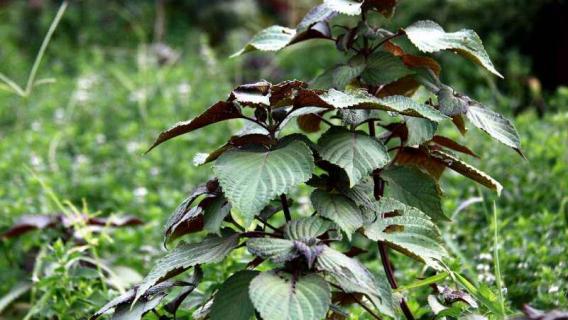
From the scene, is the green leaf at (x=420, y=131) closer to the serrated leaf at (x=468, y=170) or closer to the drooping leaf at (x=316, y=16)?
the serrated leaf at (x=468, y=170)

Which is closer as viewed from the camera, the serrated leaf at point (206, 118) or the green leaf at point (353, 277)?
the green leaf at point (353, 277)

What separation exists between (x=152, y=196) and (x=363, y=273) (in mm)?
1821

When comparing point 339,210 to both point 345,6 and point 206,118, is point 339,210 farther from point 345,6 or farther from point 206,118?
point 345,6

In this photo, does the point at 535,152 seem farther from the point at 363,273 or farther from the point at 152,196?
the point at 363,273

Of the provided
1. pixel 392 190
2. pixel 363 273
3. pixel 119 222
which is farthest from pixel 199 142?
pixel 363 273

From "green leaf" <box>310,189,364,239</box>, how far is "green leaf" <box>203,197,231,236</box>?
0.16 meters

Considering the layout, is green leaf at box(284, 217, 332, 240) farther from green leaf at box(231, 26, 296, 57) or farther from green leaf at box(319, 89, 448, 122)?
green leaf at box(231, 26, 296, 57)

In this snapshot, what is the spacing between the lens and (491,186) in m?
1.50

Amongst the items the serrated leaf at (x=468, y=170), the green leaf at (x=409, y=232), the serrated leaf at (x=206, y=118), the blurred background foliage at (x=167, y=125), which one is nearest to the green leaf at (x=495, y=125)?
the serrated leaf at (x=468, y=170)

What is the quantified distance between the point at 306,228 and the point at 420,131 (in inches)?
12.8

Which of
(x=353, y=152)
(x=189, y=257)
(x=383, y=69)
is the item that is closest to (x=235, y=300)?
(x=189, y=257)

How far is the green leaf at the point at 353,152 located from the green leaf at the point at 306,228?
0.29 ft

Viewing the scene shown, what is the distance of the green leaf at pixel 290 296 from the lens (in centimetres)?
115

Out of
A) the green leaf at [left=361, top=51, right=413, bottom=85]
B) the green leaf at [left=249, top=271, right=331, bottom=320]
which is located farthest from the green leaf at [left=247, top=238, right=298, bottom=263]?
the green leaf at [left=361, top=51, right=413, bottom=85]
